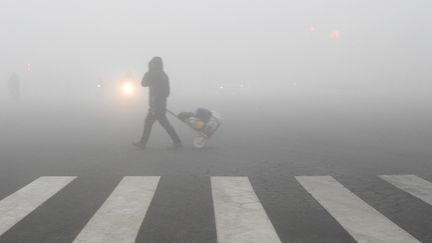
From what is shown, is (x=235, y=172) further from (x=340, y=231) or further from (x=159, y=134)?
(x=159, y=134)

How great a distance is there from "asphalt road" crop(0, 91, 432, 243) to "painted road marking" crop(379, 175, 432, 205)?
0.06m

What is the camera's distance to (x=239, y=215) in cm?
562

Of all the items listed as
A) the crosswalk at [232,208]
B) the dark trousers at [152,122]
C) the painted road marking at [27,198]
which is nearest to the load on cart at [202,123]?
the dark trousers at [152,122]

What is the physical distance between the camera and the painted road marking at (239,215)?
487 cm

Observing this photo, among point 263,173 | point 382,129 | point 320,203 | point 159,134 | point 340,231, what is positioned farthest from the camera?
point 382,129

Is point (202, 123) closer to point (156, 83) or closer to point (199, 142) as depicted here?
point (199, 142)

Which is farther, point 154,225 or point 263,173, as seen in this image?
point 263,173

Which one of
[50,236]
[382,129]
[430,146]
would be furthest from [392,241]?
[382,129]

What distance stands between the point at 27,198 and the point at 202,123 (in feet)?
17.8

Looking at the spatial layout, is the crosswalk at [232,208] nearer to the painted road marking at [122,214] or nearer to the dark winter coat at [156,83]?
the painted road marking at [122,214]

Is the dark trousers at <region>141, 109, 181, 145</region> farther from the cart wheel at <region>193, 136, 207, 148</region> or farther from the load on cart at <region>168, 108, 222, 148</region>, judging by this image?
the cart wheel at <region>193, 136, 207, 148</region>

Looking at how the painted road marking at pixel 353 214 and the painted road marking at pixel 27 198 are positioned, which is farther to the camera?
the painted road marking at pixel 27 198

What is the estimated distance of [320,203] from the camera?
20.4 feet

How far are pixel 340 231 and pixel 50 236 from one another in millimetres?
2615
